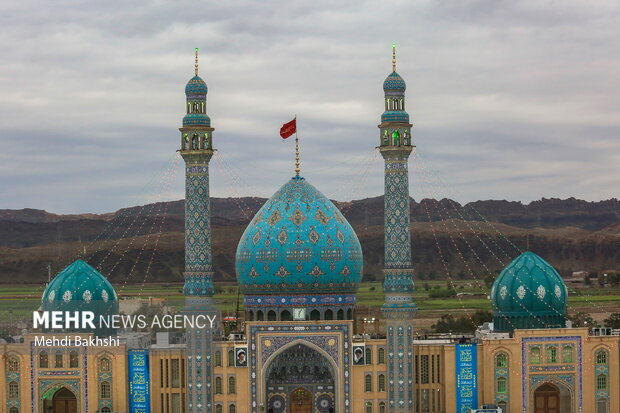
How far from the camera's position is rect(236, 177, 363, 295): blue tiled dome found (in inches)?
1825

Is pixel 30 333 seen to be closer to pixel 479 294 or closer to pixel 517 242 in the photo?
pixel 479 294

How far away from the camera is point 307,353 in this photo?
4700 centimetres

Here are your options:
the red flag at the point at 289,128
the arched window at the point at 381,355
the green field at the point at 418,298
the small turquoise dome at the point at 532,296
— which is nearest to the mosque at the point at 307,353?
the arched window at the point at 381,355

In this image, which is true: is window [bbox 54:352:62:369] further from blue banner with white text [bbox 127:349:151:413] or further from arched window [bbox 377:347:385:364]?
arched window [bbox 377:347:385:364]

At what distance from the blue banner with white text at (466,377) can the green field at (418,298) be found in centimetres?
4196

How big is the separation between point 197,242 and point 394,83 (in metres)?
8.00

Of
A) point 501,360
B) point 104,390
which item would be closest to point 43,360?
point 104,390

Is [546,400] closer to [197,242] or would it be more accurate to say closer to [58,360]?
[197,242]

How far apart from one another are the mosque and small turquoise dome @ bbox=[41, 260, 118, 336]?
0.32 feet

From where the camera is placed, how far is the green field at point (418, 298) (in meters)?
93.9

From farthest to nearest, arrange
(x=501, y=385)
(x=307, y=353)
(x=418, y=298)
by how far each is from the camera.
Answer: (x=418, y=298) → (x=307, y=353) → (x=501, y=385)

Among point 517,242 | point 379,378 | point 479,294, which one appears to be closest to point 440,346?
point 379,378

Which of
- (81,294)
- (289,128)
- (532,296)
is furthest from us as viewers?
(289,128)

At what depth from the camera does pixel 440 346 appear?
46344 mm
